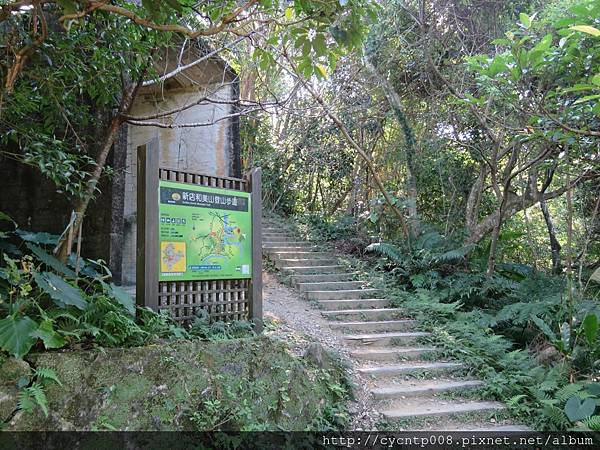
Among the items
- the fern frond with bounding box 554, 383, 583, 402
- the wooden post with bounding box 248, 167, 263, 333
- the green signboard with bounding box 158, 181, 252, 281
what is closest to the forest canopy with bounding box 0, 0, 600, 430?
the fern frond with bounding box 554, 383, 583, 402

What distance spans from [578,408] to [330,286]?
13.6 feet

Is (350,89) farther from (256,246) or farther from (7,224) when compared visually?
(7,224)

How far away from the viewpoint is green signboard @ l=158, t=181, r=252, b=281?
13.8 feet

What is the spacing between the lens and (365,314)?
21.6ft

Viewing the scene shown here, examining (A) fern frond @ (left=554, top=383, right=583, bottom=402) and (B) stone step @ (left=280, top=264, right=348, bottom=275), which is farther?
(B) stone step @ (left=280, top=264, right=348, bottom=275)

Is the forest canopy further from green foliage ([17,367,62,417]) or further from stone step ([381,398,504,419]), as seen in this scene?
stone step ([381,398,504,419])

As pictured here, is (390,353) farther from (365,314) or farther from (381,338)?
(365,314)

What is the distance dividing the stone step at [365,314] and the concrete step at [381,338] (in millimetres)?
570

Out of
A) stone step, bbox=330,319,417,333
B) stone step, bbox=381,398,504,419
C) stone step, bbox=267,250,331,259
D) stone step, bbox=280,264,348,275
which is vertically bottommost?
stone step, bbox=381,398,504,419

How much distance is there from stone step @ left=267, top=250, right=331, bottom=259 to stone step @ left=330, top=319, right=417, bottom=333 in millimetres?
2803

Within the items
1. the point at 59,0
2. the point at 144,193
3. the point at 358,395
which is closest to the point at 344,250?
the point at 358,395

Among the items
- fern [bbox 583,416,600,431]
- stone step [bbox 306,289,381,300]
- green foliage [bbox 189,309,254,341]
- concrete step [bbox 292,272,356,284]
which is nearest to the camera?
fern [bbox 583,416,600,431]

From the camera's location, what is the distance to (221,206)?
15.4 ft

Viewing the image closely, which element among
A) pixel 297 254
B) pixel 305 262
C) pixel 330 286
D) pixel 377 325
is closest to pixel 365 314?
pixel 377 325
